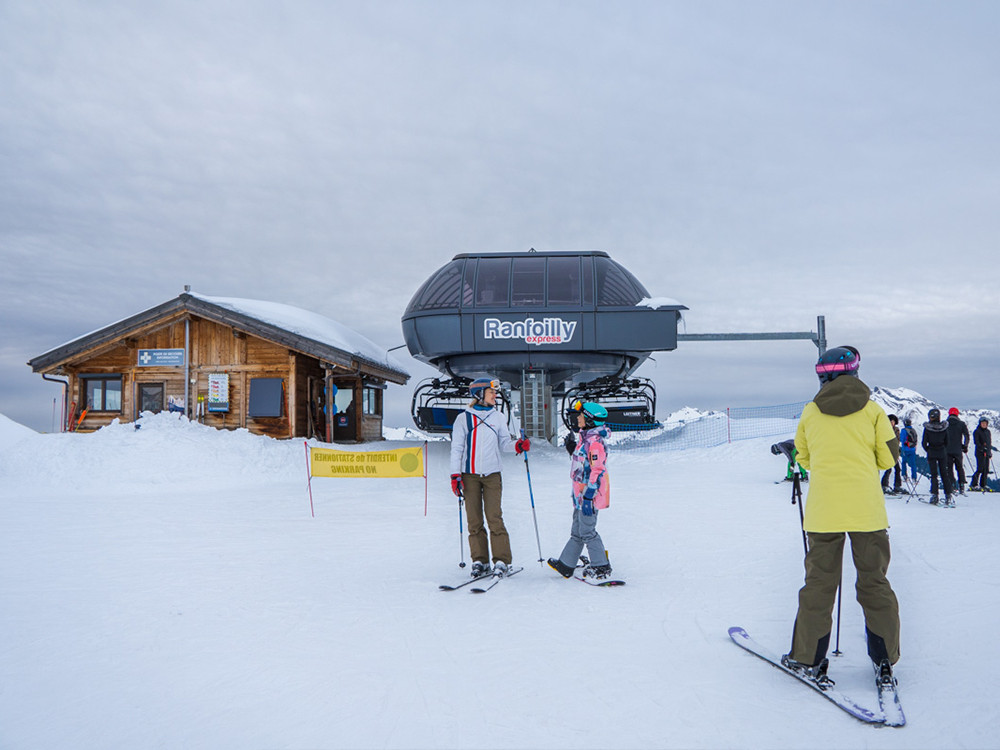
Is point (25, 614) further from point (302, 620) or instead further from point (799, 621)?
point (799, 621)

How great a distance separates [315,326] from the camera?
25828 millimetres

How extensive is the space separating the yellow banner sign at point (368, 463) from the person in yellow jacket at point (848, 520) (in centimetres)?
838

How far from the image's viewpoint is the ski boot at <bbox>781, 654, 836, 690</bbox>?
3.89 metres

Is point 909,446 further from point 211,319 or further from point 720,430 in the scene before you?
point 211,319

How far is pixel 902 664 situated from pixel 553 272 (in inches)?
732

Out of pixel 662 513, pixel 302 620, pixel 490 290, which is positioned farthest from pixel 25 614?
pixel 490 290

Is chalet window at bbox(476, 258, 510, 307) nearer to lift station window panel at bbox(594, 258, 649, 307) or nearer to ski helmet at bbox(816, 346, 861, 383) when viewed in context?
lift station window panel at bbox(594, 258, 649, 307)

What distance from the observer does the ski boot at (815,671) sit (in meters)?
3.89

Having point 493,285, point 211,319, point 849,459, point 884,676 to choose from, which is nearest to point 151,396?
point 211,319

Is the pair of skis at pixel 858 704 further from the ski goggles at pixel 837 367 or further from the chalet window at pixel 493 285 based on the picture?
the chalet window at pixel 493 285

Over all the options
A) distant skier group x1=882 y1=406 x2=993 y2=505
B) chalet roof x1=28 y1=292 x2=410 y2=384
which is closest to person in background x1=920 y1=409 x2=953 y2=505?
distant skier group x1=882 y1=406 x2=993 y2=505

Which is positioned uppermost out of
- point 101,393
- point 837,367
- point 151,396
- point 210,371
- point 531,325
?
point 531,325

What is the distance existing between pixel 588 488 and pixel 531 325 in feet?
50.5

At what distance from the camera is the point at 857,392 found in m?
4.02
